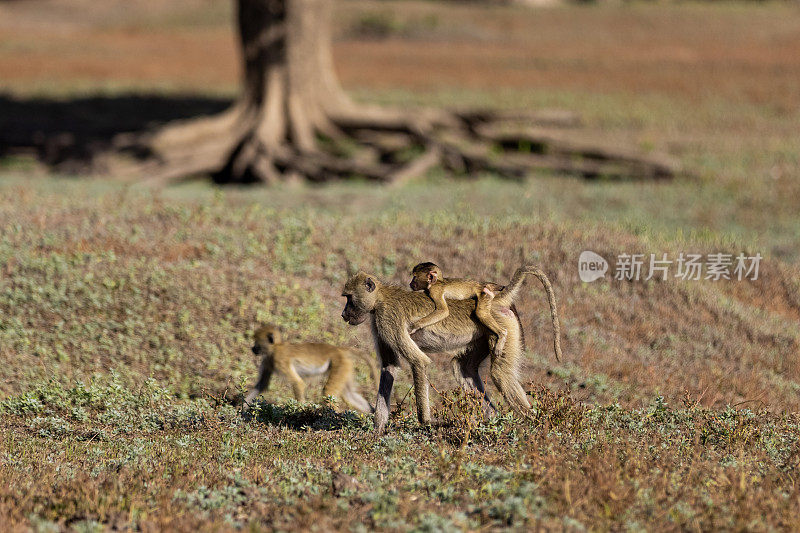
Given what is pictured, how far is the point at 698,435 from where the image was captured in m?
7.72

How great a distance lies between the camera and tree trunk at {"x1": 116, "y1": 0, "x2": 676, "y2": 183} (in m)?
23.0

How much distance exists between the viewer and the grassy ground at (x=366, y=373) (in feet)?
21.0

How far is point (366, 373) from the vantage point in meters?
10.4

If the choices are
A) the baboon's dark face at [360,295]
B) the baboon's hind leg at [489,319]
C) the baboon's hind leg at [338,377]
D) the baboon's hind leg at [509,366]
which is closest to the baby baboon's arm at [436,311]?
the baboon's hind leg at [489,319]

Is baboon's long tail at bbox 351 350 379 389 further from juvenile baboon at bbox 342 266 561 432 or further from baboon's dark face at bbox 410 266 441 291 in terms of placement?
baboon's dark face at bbox 410 266 441 291

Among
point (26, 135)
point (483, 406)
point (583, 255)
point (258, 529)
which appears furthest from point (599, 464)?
point (26, 135)

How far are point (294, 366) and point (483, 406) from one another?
7.54 feet

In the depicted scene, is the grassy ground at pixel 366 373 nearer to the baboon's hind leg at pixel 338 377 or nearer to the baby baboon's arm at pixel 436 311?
the baboon's hind leg at pixel 338 377

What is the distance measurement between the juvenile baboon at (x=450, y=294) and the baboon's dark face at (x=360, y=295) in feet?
1.13

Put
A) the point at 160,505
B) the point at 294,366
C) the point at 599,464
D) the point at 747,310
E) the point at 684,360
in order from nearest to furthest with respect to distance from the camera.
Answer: the point at 160,505
the point at 599,464
the point at 294,366
the point at 684,360
the point at 747,310

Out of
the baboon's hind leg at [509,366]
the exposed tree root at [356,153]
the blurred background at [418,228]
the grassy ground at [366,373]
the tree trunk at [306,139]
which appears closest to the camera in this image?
the grassy ground at [366,373]

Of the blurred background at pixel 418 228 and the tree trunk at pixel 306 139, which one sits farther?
the tree trunk at pixel 306 139

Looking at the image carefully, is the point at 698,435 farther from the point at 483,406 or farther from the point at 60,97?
the point at 60,97

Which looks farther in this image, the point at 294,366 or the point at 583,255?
the point at 583,255
